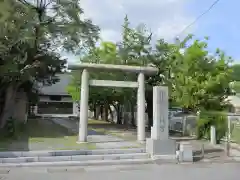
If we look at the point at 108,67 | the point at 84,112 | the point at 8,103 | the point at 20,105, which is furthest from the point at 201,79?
the point at 20,105

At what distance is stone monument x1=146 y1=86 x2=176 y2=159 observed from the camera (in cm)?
1198

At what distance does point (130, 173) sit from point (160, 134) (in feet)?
9.76

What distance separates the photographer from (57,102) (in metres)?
46.5

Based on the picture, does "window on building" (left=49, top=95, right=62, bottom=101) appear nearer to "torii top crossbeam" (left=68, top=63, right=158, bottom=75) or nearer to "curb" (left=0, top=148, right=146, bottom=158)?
"torii top crossbeam" (left=68, top=63, right=158, bottom=75)

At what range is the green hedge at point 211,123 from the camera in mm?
16078

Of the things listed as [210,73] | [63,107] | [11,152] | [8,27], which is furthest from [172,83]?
[63,107]

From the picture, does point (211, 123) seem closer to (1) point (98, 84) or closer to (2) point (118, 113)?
(1) point (98, 84)

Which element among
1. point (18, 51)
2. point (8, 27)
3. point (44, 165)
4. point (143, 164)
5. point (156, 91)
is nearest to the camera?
point (44, 165)

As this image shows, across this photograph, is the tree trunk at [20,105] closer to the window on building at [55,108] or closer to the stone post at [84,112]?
the stone post at [84,112]

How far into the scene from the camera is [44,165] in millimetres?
10531

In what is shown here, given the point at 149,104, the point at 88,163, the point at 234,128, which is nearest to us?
the point at 88,163

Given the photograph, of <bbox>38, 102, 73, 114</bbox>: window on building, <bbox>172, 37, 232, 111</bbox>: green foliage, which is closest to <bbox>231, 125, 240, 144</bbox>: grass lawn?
<bbox>172, 37, 232, 111</bbox>: green foliage

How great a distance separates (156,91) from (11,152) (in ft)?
20.6

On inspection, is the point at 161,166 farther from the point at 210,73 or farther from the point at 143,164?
the point at 210,73
